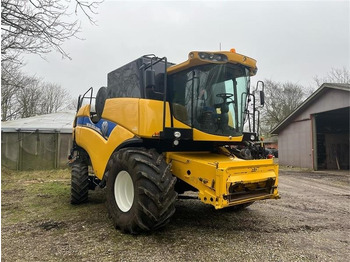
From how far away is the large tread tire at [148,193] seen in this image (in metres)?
3.89

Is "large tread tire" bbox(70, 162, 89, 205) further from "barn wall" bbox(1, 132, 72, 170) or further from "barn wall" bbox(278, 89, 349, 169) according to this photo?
"barn wall" bbox(278, 89, 349, 169)

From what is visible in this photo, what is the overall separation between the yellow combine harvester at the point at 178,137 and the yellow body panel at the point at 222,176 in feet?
0.04

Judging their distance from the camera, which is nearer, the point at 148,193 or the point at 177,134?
the point at 148,193

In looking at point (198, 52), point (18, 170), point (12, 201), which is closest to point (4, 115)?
point (18, 170)

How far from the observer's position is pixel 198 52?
161 inches

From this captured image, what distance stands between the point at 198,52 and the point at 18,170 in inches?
532

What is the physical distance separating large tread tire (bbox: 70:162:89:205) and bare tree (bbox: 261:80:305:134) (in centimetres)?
3107

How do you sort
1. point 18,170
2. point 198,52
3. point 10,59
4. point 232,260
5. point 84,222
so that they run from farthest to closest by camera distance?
point 18,170, point 10,59, point 84,222, point 198,52, point 232,260

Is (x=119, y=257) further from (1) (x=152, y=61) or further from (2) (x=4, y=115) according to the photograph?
(2) (x=4, y=115)

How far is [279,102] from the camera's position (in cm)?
3562

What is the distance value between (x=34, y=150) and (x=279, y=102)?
2993 centimetres

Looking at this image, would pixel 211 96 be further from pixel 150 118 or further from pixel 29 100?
pixel 29 100

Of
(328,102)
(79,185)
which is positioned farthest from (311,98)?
(79,185)

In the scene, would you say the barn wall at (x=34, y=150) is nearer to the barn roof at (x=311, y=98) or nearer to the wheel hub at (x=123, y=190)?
the wheel hub at (x=123, y=190)
